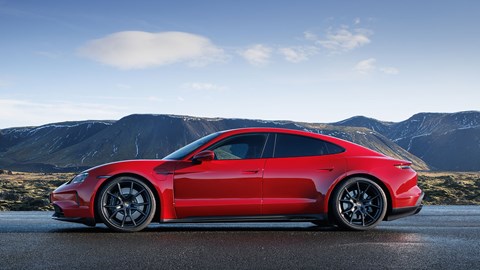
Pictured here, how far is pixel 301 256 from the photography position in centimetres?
570

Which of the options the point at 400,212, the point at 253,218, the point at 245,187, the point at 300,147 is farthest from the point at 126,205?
the point at 400,212

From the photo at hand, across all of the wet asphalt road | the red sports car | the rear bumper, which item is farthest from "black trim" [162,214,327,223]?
the rear bumper

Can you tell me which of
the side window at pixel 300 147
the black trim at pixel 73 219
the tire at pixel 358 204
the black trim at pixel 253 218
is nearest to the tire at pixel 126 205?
the black trim at pixel 73 219

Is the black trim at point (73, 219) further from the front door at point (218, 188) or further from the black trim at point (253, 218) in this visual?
the front door at point (218, 188)

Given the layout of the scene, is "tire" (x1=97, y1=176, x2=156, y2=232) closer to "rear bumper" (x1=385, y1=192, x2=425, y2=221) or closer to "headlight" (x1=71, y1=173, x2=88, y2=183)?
"headlight" (x1=71, y1=173, x2=88, y2=183)

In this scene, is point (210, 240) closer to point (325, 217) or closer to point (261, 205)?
point (261, 205)

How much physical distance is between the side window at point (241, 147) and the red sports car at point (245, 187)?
0.05 feet

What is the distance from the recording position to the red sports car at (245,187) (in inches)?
301

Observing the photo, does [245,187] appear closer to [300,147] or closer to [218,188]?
[218,188]

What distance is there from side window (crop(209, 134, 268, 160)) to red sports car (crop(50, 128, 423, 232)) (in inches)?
0.6

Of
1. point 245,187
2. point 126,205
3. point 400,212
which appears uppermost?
point 245,187

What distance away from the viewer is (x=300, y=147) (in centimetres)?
822

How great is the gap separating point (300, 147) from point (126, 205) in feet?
8.49

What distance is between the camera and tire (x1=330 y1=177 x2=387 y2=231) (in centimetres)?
788
